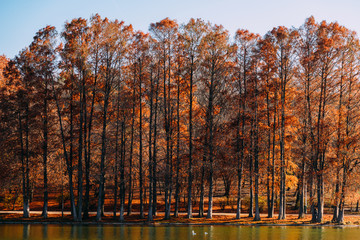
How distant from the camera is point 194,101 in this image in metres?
38.0

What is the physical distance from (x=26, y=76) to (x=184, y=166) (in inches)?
674

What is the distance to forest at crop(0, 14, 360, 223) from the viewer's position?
33.8 meters

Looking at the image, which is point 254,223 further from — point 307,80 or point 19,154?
point 19,154

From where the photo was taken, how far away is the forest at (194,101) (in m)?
33.8

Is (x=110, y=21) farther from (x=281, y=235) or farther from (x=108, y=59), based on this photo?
(x=281, y=235)

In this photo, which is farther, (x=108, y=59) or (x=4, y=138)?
(x=4, y=138)

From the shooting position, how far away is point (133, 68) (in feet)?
119

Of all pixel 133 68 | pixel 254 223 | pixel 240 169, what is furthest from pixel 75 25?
pixel 254 223

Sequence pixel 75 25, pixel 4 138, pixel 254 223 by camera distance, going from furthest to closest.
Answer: pixel 4 138
pixel 75 25
pixel 254 223

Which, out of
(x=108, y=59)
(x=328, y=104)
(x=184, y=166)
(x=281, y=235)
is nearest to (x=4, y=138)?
(x=108, y=59)

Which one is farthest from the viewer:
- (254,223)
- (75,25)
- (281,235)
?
(75,25)

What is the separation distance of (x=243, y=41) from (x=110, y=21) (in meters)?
12.7

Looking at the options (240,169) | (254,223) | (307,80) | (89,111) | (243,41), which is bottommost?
(254,223)

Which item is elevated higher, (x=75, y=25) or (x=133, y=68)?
(x=75, y=25)
